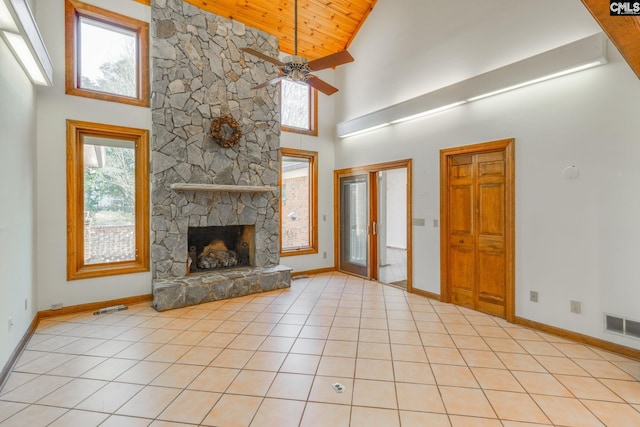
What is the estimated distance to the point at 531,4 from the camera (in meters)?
3.52

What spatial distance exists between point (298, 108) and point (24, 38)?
4315mm

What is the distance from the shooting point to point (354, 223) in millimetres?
6281

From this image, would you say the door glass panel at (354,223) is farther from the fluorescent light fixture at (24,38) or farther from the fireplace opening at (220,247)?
the fluorescent light fixture at (24,38)

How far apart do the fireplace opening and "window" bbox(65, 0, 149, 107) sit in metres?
2.20

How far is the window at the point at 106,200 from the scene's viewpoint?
402 cm

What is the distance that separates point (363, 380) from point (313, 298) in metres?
2.29

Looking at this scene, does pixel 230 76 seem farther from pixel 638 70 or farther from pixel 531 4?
pixel 638 70

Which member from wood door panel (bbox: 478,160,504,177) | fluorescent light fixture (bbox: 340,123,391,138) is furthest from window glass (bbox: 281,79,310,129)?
wood door panel (bbox: 478,160,504,177)

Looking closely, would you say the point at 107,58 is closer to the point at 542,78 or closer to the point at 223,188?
the point at 223,188

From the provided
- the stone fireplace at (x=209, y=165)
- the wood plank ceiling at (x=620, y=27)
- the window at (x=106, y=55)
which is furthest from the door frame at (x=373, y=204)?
the window at (x=106, y=55)

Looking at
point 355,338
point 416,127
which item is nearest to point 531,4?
point 416,127

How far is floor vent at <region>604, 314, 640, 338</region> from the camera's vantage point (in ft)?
9.37

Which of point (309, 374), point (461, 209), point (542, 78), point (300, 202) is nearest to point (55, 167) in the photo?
point (300, 202)

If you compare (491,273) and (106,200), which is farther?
(106,200)
